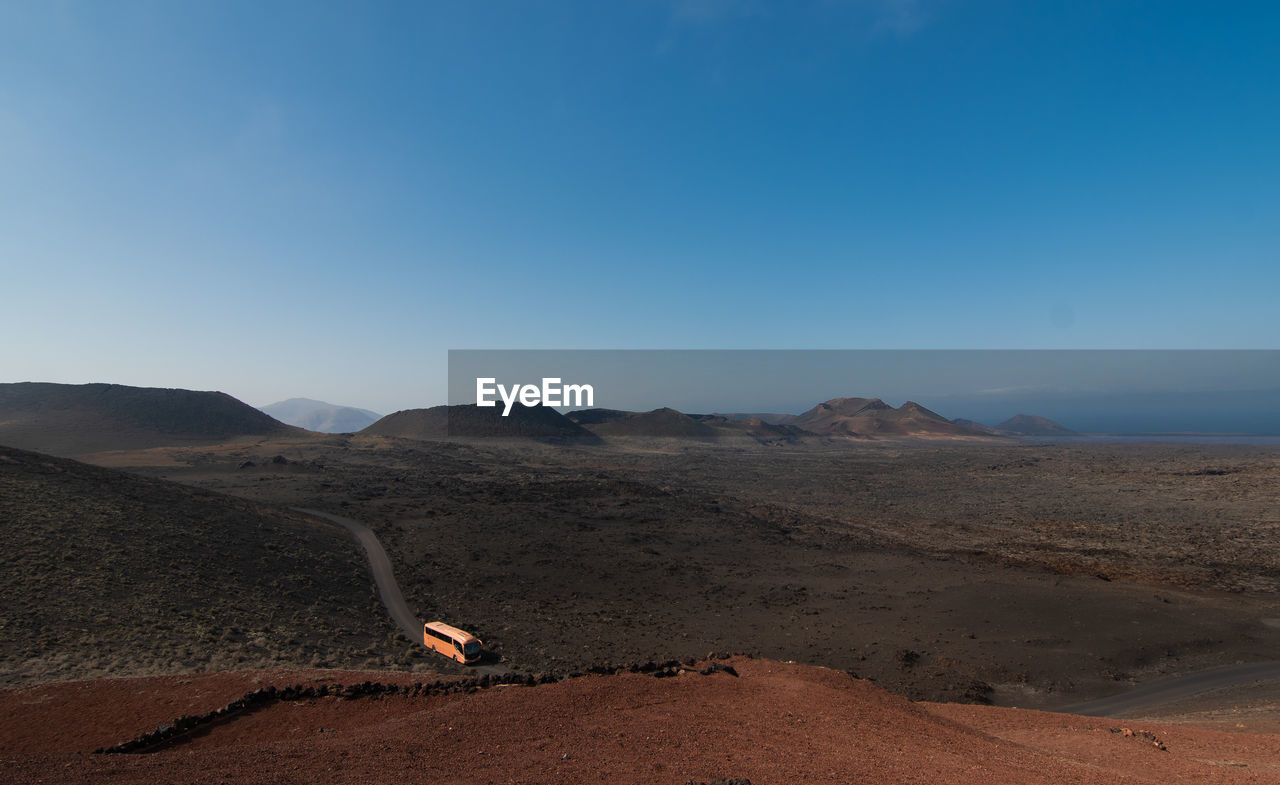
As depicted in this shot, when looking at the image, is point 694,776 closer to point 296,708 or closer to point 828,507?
point 296,708

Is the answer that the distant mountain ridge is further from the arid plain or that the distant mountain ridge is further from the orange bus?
the orange bus

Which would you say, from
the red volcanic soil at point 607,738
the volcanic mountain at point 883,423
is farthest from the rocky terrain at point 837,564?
the volcanic mountain at point 883,423

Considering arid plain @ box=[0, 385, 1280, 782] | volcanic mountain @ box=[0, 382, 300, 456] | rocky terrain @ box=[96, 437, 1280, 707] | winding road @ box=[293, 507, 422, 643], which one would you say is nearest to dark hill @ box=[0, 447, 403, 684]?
arid plain @ box=[0, 385, 1280, 782]

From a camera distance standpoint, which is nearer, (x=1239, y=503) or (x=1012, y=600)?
(x=1012, y=600)

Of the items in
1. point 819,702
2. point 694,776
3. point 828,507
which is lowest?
point 828,507

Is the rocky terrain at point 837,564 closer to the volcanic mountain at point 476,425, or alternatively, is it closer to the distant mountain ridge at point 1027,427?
the volcanic mountain at point 476,425

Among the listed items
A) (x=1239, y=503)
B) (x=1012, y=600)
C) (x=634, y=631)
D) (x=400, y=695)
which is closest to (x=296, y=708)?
(x=400, y=695)

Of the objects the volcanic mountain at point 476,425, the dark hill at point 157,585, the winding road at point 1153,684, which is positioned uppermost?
the volcanic mountain at point 476,425
